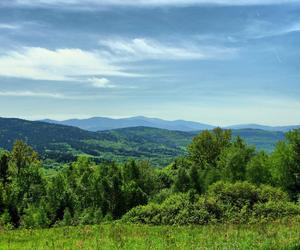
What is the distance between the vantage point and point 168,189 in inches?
3260

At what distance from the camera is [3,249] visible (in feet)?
68.8

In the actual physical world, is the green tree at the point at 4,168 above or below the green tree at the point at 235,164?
below

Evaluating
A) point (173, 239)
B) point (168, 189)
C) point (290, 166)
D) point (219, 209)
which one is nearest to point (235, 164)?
point (290, 166)

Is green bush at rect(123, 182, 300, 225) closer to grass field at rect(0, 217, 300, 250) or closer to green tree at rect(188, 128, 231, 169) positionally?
grass field at rect(0, 217, 300, 250)

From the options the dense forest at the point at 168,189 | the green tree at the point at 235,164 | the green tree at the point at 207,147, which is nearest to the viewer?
the dense forest at the point at 168,189

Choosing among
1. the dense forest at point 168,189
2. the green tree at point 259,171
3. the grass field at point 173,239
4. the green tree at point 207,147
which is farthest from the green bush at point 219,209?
the green tree at point 207,147

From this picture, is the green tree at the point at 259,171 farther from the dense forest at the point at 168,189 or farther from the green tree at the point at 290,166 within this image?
the green tree at the point at 290,166

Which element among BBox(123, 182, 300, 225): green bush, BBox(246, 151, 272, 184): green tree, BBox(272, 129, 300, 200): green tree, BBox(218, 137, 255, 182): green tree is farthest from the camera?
BBox(218, 137, 255, 182): green tree

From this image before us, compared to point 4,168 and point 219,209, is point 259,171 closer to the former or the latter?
point 219,209

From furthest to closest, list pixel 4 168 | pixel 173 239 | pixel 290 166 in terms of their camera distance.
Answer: pixel 4 168
pixel 290 166
pixel 173 239

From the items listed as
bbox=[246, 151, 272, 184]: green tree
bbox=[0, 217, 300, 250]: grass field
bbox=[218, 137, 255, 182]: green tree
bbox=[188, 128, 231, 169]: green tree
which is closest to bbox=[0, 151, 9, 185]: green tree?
bbox=[188, 128, 231, 169]: green tree

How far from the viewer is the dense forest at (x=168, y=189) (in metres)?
33.2

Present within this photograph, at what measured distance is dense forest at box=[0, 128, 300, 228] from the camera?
33250mm

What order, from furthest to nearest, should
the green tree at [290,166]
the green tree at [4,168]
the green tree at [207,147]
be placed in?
the green tree at [4,168] → the green tree at [207,147] → the green tree at [290,166]
